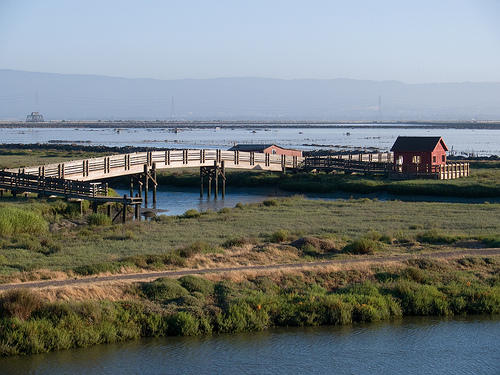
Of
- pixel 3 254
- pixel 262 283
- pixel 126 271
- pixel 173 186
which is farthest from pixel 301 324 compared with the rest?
pixel 173 186

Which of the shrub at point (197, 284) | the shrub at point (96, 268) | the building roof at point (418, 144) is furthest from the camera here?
the building roof at point (418, 144)

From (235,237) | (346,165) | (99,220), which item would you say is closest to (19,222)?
(99,220)

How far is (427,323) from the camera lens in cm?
1998

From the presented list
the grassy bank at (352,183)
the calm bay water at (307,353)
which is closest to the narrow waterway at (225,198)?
the grassy bank at (352,183)

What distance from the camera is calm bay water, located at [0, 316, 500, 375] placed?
16.3 meters

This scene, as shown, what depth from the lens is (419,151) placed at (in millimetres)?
57375

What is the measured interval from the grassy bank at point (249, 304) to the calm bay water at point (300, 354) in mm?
357

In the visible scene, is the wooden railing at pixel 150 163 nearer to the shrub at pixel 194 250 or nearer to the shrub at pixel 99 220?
the shrub at pixel 99 220

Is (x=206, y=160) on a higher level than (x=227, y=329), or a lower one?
higher

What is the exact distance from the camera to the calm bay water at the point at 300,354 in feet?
53.4

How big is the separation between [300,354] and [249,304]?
2.79 metres

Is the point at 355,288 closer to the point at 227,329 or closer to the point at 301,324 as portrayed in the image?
the point at 301,324

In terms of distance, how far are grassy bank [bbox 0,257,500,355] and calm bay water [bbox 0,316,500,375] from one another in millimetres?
357

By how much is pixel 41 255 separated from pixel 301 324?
9708 mm
